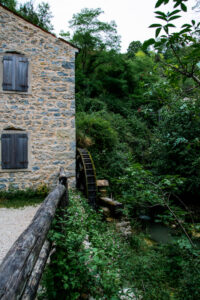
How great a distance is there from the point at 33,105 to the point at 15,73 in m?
1.12

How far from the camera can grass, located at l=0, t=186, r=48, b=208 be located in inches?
236

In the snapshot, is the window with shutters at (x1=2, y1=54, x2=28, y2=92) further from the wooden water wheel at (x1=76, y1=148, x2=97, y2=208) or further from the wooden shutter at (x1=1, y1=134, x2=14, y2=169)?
the wooden water wheel at (x1=76, y1=148, x2=97, y2=208)

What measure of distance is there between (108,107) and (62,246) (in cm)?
1246

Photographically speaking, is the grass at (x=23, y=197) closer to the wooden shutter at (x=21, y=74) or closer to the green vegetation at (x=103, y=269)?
the green vegetation at (x=103, y=269)

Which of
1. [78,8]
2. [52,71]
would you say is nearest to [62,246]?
[52,71]

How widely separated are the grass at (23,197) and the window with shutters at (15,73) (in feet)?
10.4

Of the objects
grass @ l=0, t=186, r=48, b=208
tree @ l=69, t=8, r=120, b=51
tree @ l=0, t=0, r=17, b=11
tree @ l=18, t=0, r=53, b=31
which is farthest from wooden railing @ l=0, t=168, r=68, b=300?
tree @ l=69, t=8, r=120, b=51

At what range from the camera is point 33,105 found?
6.68 metres

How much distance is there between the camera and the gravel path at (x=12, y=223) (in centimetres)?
358

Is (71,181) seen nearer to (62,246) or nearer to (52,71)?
(52,71)

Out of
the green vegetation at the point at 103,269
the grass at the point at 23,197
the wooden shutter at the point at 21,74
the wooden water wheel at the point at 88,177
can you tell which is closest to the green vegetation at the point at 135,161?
the green vegetation at the point at 103,269

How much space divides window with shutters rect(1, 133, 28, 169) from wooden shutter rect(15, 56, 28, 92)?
58.1 inches

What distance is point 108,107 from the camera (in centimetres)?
1401

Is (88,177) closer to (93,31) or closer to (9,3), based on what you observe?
(9,3)
